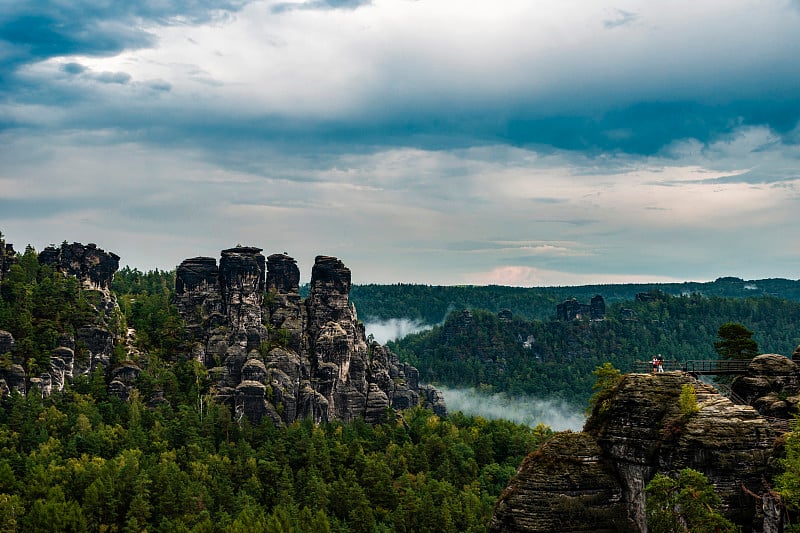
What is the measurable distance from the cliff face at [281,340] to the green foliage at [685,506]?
97192 mm

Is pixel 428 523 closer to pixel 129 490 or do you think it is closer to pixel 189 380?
pixel 129 490

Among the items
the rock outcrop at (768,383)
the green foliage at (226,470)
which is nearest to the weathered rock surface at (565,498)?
the rock outcrop at (768,383)

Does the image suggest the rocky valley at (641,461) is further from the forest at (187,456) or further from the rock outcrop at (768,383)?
the forest at (187,456)

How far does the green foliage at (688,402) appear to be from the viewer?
51.2 metres

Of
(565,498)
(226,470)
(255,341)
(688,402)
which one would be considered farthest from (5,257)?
(688,402)

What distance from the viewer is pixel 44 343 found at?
134 metres

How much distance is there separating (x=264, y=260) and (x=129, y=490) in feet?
247

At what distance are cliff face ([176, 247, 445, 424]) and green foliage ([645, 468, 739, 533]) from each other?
97.2m

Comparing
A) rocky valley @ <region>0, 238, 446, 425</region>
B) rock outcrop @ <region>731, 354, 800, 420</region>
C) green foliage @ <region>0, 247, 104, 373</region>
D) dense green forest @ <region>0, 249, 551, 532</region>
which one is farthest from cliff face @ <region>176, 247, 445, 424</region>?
rock outcrop @ <region>731, 354, 800, 420</region>

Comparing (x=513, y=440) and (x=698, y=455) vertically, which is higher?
(x=698, y=455)

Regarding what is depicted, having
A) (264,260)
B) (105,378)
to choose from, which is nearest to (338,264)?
(264,260)

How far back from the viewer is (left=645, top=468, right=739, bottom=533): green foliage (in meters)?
46.5

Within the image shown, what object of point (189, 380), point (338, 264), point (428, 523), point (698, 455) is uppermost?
point (338, 264)

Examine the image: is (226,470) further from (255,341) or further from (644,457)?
(644,457)
